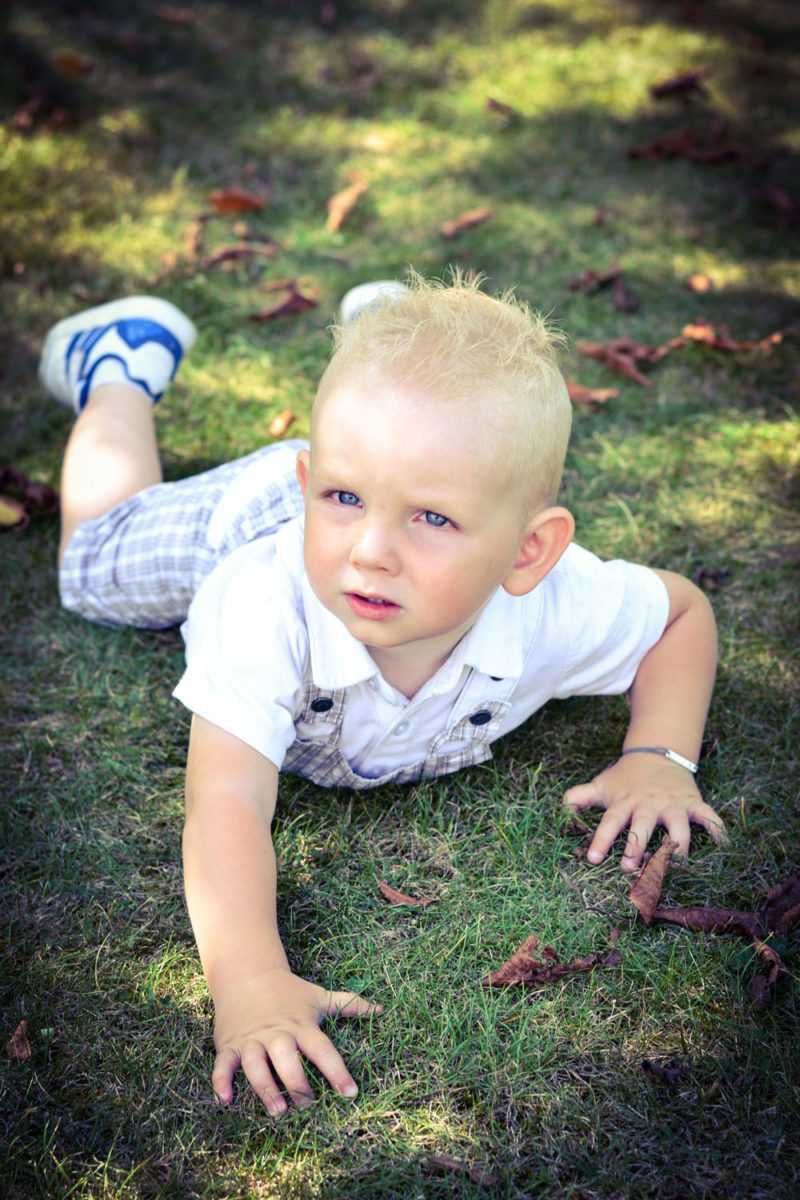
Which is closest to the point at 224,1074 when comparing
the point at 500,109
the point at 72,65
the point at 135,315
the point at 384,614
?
the point at 384,614

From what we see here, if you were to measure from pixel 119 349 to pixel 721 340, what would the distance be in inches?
83.0

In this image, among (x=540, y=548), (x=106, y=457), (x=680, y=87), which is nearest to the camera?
(x=540, y=548)

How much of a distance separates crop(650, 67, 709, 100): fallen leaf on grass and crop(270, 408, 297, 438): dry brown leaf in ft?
11.2

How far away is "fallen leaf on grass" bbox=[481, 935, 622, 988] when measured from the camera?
1.98m

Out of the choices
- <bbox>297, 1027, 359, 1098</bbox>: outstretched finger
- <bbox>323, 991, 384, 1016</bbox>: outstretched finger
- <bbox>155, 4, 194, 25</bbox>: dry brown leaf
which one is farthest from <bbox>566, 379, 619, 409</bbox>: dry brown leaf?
<bbox>155, 4, 194, 25</bbox>: dry brown leaf

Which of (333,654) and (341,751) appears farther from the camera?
(341,751)

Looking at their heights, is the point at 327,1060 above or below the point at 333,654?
below

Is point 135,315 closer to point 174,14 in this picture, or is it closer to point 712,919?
point 712,919

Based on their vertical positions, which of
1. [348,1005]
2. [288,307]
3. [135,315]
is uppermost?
[135,315]

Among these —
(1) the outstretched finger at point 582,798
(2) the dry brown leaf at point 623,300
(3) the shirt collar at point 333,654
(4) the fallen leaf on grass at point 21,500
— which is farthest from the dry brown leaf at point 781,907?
(2) the dry brown leaf at point 623,300

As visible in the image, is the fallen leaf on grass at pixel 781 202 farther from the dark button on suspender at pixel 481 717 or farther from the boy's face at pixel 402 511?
the boy's face at pixel 402 511

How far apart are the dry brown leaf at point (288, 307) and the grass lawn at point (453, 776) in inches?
1.4

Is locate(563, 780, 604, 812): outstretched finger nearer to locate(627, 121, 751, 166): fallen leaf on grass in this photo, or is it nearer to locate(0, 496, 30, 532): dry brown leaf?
locate(0, 496, 30, 532): dry brown leaf

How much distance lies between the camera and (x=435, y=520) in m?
1.77
